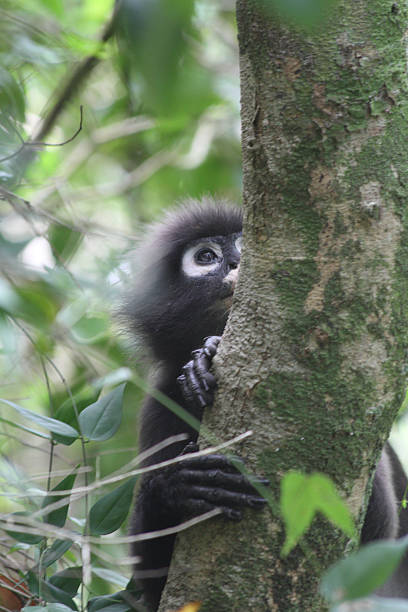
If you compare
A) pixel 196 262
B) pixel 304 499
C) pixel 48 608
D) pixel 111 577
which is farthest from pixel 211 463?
pixel 196 262

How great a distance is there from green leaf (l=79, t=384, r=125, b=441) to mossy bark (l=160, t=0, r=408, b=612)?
41 centimetres

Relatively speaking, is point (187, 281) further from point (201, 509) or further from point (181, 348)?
point (201, 509)

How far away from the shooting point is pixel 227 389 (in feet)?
5.62

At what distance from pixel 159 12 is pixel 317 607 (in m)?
1.27

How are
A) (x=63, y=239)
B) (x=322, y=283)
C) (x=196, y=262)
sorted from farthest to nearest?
1. (x=196, y=262)
2. (x=63, y=239)
3. (x=322, y=283)

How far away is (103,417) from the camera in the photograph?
1934mm

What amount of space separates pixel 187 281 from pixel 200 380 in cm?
118

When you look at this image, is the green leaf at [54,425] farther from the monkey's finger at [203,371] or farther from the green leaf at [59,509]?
the monkey's finger at [203,371]

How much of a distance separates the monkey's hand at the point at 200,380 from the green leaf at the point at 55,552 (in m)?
0.55

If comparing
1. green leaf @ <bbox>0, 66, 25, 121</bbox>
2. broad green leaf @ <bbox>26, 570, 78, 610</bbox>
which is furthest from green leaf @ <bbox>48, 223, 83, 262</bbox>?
broad green leaf @ <bbox>26, 570, 78, 610</bbox>

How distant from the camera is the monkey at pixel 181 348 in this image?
224 cm

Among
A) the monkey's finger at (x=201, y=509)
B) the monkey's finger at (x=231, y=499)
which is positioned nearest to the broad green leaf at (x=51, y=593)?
the monkey's finger at (x=201, y=509)

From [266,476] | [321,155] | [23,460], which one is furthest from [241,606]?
[23,460]

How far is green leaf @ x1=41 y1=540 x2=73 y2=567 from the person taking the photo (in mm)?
2008
